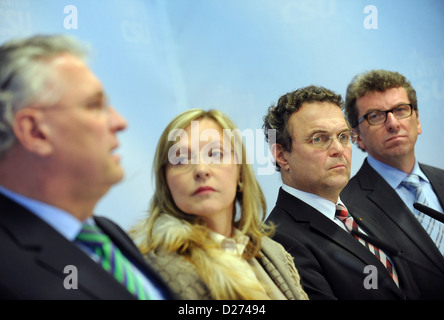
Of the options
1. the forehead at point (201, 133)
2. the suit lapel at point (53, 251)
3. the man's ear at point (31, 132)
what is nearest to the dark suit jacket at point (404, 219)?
the forehead at point (201, 133)

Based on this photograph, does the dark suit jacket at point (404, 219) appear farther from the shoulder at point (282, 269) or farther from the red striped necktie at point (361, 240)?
the shoulder at point (282, 269)

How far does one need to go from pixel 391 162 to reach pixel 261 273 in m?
1.04

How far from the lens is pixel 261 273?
179 centimetres

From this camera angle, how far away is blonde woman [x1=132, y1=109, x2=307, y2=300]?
1.59 m

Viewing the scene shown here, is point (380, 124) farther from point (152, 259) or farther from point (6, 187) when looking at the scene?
point (6, 187)

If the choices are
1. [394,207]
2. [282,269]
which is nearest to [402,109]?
[394,207]

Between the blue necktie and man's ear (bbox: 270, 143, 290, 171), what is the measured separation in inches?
24.9

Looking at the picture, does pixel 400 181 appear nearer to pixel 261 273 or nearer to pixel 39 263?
pixel 261 273

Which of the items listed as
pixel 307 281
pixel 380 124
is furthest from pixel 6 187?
pixel 380 124

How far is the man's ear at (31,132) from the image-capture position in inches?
55.7

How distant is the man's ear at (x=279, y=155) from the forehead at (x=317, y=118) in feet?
0.33
